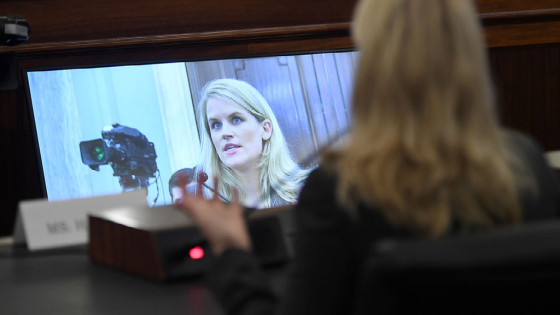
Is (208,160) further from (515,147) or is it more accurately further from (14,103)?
(515,147)

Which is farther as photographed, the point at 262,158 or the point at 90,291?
the point at 262,158

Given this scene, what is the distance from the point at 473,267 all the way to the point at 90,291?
0.65 m

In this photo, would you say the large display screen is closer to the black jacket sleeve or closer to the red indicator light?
the red indicator light

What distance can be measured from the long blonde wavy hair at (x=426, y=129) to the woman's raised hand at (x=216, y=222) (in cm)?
19

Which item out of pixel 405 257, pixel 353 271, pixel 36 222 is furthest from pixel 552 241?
pixel 36 222

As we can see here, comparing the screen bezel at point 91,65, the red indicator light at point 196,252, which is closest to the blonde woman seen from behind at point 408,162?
the red indicator light at point 196,252

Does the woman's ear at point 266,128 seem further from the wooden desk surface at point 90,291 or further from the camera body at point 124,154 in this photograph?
the wooden desk surface at point 90,291

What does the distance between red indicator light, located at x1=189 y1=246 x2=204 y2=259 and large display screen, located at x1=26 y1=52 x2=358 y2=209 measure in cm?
141

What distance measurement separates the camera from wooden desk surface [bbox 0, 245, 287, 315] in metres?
0.84

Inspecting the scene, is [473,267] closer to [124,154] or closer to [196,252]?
[196,252]

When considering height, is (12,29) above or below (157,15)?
below

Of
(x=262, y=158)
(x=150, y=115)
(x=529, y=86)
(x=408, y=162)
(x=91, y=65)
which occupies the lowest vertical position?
(x=408, y=162)

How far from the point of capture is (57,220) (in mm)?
1151

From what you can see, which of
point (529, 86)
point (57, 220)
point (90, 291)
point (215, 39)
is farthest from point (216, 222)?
point (529, 86)
